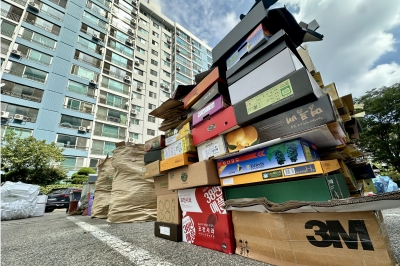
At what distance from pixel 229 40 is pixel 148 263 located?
148 centimetres

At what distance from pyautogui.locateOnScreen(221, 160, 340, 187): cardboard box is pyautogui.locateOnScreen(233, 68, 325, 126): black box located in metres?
0.28

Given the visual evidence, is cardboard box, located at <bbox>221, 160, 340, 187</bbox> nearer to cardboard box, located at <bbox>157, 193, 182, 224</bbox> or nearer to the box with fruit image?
the box with fruit image

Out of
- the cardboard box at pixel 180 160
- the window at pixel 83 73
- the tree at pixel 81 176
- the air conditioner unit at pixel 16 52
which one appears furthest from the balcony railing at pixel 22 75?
the cardboard box at pixel 180 160

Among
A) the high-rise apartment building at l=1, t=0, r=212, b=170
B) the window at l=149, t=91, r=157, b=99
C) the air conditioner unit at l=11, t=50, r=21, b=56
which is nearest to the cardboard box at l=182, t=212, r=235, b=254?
the high-rise apartment building at l=1, t=0, r=212, b=170

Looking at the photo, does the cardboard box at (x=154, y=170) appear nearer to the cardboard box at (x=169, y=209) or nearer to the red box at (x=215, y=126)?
the cardboard box at (x=169, y=209)

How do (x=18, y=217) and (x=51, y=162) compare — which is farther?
(x=51, y=162)

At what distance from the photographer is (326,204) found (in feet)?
2.00

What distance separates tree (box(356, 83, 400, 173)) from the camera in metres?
9.59

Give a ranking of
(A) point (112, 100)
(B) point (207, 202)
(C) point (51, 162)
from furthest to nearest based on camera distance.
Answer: (A) point (112, 100)
(C) point (51, 162)
(B) point (207, 202)

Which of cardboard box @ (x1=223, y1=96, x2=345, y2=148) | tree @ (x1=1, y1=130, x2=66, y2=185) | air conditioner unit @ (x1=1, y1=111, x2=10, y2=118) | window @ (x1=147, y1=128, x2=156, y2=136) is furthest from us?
window @ (x1=147, y1=128, x2=156, y2=136)

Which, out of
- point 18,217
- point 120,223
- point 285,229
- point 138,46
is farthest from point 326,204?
point 138,46

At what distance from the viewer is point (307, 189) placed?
75 centimetres

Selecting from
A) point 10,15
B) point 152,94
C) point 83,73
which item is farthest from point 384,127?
point 10,15

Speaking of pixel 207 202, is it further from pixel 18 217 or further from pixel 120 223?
pixel 18 217
